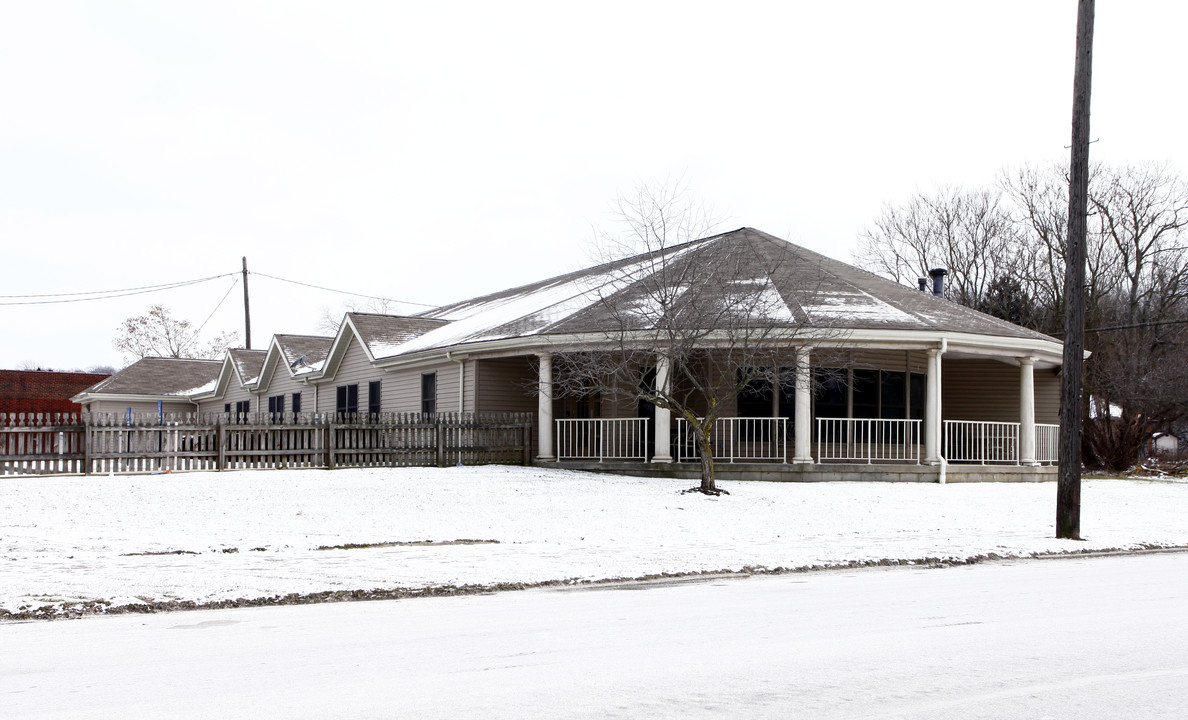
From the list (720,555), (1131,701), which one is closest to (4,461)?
(720,555)

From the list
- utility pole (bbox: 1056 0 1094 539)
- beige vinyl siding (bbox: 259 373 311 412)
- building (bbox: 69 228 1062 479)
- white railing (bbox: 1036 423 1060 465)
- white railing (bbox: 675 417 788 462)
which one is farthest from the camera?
beige vinyl siding (bbox: 259 373 311 412)

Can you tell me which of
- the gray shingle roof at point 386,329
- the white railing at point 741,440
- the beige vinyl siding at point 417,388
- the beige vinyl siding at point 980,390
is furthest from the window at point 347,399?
the beige vinyl siding at point 980,390

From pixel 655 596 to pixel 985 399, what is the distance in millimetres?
20223

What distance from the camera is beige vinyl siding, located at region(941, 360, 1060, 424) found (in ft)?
90.5

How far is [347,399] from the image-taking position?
3250 centimetres

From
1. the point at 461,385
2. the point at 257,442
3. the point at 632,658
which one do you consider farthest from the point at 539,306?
the point at 632,658

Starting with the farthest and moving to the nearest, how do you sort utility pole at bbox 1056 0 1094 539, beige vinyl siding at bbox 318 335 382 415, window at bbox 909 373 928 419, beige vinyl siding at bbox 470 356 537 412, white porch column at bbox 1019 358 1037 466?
beige vinyl siding at bbox 318 335 382 415 < beige vinyl siding at bbox 470 356 537 412 < window at bbox 909 373 928 419 < white porch column at bbox 1019 358 1037 466 < utility pole at bbox 1056 0 1094 539

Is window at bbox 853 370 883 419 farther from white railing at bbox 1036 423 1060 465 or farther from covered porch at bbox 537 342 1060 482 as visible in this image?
white railing at bbox 1036 423 1060 465

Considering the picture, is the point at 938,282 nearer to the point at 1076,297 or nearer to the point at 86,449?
the point at 1076,297

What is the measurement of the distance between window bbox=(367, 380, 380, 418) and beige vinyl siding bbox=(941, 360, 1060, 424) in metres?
15.1

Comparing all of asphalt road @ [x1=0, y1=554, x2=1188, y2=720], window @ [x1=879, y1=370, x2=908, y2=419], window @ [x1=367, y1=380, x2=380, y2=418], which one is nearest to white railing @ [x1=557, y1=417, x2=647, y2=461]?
window @ [x1=879, y1=370, x2=908, y2=419]

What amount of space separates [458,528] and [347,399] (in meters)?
18.3

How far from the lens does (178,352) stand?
76750mm

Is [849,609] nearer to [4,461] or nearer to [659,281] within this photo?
[659,281]
